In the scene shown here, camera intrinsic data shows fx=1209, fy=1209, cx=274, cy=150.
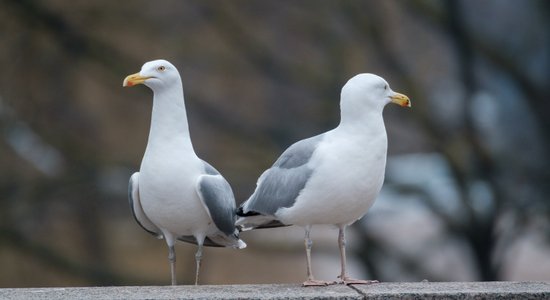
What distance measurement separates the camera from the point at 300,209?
4750 millimetres

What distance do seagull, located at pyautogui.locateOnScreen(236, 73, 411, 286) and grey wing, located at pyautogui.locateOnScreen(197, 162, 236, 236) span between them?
3.7 inches

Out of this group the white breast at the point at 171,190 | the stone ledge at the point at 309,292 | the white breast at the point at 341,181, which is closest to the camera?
the stone ledge at the point at 309,292

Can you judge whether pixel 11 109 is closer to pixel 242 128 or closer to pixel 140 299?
pixel 242 128

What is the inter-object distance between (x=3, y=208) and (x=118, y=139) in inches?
88.8

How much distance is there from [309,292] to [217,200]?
56cm

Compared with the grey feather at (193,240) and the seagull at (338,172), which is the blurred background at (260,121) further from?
the seagull at (338,172)

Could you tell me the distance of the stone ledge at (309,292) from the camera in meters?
4.50

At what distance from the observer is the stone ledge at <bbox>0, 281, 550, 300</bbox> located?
4504mm

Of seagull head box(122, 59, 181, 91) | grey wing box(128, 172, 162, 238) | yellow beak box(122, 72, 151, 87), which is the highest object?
seagull head box(122, 59, 181, 91)

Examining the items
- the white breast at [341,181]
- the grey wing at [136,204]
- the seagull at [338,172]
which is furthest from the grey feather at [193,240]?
the white breast at [341,181]

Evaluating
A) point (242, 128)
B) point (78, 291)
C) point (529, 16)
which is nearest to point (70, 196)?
point (242, 128)

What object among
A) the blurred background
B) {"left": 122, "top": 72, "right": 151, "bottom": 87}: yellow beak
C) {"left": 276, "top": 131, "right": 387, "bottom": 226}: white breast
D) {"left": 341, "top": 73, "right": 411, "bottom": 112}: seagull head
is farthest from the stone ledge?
the blurred background

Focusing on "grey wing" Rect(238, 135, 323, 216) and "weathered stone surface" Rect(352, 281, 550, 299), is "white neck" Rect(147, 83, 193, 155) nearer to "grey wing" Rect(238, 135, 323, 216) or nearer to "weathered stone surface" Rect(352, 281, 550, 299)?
"grey wing" Rect(238, 135, 323, 216)

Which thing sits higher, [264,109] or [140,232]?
[264,109]
